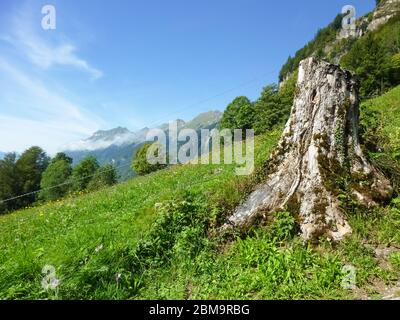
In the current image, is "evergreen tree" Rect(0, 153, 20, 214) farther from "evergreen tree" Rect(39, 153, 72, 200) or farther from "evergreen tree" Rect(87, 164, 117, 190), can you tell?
"evergreen tree" Rect(87, 164, 117, 190)

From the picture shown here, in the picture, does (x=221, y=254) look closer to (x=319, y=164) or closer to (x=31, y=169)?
(x=319, y=164)

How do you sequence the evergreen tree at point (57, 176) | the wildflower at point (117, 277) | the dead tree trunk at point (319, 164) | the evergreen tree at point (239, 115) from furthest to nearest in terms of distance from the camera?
1. the evergreen tree at point (57, 176)
2. the evergreen tree at point (239, 115)
3. the dead tree trunk at point (319, 164)
4. the wildflower at point (117, 277)

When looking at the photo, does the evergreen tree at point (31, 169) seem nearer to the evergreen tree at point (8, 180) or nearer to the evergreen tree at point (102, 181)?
the evergreen tree at point (8, 180)

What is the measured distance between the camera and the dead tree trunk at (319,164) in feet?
25.2

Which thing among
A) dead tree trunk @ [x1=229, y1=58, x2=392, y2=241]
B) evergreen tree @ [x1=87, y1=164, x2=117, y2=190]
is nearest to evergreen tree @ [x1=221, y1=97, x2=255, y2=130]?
evergreen tree @ [x1=87, y1=164, x2=117, y2=190]

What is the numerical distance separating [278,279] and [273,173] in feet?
9.51

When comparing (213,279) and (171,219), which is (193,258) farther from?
(171,219)

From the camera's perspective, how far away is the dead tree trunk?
770 centimetres

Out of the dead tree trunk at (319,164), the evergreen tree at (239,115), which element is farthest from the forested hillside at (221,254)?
the evergreen tree at (239,115)

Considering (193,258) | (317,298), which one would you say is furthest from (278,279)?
(193,258)

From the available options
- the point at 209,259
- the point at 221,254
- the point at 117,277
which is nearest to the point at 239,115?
the point at 221,254

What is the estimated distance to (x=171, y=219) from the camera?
8172mm

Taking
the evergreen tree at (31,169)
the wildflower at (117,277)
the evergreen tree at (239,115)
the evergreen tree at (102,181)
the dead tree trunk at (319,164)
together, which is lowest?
the wildflower at (117,277)
